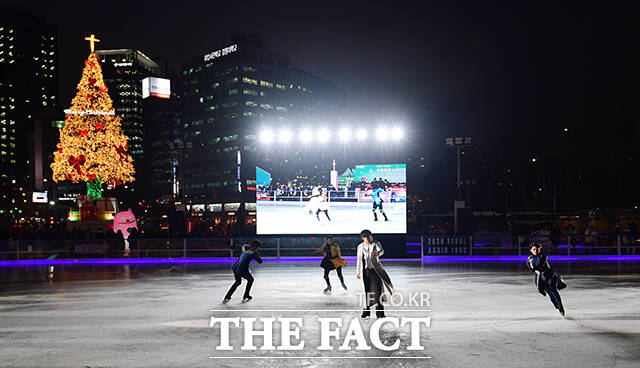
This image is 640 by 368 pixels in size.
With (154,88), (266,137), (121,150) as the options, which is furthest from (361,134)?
(154,88)

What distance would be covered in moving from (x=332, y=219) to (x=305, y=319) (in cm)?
1576

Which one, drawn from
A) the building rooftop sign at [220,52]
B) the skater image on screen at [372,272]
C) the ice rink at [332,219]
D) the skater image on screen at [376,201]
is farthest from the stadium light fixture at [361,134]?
the building rooftop sign at [220,52]

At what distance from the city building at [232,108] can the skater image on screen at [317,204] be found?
343 feet

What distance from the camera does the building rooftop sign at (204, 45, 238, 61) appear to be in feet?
453

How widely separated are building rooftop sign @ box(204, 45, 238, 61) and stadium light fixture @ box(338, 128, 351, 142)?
4528 inches

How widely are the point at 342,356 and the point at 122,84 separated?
659ft

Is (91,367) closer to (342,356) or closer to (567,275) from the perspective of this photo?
(342,356)

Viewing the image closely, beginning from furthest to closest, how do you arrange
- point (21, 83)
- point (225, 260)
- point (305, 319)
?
point (21, 83) → point (225, 260) → point (305, 319)

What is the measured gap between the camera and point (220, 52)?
141 m

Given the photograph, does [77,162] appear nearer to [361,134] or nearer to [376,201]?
[361,134]

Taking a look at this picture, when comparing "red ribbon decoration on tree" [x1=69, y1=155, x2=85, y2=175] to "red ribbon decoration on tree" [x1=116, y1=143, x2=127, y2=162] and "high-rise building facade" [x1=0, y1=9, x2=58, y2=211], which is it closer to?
"red ribbon decoration on tree" [x1=116, y1=143, x2=127, y2=162]

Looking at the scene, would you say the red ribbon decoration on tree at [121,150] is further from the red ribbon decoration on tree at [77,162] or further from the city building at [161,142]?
the city building at [161,142]

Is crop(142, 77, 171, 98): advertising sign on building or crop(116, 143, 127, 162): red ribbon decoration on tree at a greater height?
crop(142, 77, 171, 98): advertising sign on building

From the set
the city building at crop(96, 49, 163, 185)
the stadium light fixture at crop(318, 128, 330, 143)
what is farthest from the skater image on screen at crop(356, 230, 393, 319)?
the city building at crop(96, 49, 163, 185)
